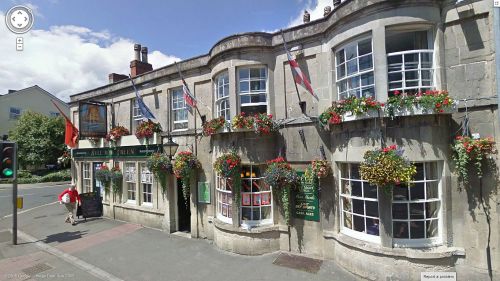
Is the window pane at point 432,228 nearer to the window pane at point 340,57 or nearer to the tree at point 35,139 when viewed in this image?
the window pane at point 340,57

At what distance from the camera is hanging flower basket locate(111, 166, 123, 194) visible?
45.8 ft

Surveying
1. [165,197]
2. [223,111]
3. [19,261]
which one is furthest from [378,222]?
[19,261]

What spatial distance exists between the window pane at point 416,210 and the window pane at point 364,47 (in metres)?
4.26

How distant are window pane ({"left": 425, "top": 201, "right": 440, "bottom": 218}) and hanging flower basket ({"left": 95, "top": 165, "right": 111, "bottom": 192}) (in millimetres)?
13837

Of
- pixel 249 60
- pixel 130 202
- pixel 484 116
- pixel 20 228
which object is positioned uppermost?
pixel 249 60

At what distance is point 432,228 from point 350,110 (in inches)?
145

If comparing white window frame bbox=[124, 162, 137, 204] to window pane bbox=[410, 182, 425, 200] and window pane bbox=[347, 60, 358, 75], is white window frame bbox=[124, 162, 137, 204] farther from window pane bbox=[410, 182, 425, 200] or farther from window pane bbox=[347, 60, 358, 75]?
window pane bbox=[410, 182, 425, 200]

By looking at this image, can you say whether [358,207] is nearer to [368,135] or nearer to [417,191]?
[417,191]

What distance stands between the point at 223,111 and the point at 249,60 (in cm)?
209

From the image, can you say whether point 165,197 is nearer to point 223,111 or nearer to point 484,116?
point 223,111

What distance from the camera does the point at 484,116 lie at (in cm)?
646

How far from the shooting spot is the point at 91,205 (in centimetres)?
1473

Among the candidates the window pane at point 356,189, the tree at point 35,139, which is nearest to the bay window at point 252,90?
the window pane at point 356,189

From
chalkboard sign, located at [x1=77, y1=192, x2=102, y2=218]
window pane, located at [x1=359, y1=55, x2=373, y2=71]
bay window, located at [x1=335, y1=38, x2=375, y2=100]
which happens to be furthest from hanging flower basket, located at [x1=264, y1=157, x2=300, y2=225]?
chalkboard sign, located at [x1=77, y1=192, x2=102, y2=218]
